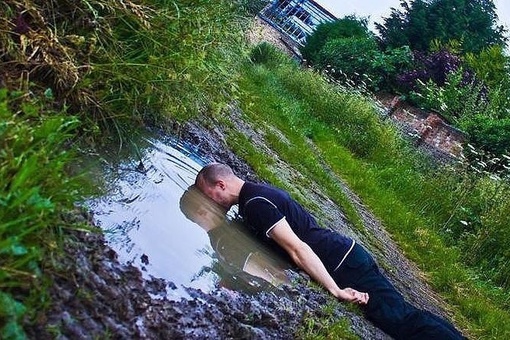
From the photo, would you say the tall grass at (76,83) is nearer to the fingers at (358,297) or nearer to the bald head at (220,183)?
the bald head at (220,183)

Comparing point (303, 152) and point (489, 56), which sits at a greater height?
point (489, 56)

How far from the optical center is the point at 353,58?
23.6 m

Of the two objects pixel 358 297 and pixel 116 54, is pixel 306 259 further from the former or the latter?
pixel 116 54

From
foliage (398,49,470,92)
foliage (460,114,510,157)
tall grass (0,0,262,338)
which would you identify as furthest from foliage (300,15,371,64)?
tall grass (0,0,262,338)

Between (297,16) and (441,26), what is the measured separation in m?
8.62

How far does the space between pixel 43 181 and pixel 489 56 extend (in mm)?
24212

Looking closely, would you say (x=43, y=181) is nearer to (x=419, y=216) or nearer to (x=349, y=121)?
(x=419, y=216)

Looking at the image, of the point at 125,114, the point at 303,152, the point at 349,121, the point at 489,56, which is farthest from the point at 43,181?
the point at 489,56

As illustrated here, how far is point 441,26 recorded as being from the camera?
28.6 metres

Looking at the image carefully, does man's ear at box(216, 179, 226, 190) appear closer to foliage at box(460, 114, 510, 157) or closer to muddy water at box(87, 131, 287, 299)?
muddy water at box(87, 131, 287, 299)

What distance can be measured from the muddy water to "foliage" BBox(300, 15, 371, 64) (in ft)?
72.2

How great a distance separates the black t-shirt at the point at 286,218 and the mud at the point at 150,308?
375 mm

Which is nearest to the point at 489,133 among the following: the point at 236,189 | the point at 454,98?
the point at 454,98

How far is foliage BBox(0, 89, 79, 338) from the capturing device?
6.18ft
